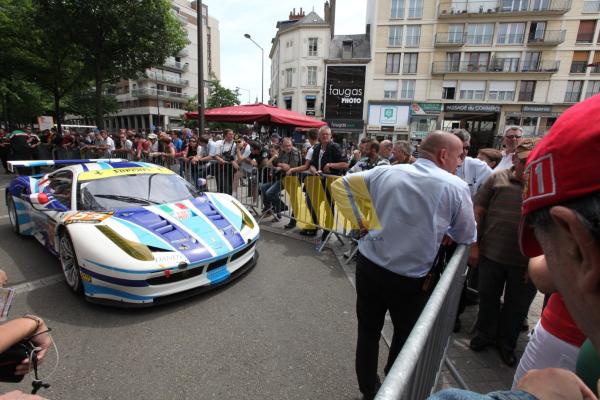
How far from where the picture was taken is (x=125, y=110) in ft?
192

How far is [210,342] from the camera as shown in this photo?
2689 millimetres

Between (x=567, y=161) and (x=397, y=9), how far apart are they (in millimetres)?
39982

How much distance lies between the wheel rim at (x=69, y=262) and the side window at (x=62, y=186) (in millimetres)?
529

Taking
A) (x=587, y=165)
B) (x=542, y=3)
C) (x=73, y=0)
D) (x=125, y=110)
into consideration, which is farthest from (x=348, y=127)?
(x=125, y=110)

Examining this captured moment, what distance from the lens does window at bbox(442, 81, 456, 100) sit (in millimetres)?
32938

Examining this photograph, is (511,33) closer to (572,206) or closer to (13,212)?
(13,212)

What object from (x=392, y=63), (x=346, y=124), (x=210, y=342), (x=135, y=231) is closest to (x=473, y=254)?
(x=210, y=342)

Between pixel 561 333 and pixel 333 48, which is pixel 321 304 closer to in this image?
pixel 561 333

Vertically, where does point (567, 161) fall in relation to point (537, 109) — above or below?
below

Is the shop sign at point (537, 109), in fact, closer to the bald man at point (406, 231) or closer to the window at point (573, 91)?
the window at point (573, 91)

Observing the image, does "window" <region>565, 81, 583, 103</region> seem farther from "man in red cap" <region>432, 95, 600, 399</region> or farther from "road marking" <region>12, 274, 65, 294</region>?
"road marking" <region>12, 274, 65, 294</region>

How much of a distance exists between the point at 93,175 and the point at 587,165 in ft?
15.8

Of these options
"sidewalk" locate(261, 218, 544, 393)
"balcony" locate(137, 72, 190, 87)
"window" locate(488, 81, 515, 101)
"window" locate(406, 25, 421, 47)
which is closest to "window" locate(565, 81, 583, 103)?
"window" locate(488, 81, 515, 101)

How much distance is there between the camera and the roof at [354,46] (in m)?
36.4
